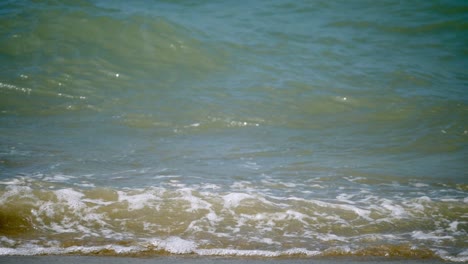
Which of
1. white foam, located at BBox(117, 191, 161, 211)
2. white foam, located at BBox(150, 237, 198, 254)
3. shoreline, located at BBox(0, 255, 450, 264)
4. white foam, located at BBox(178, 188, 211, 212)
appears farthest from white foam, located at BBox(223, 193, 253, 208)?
shoreline, located at BBox(0, 255, 450, 264)

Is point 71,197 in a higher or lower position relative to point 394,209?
higher

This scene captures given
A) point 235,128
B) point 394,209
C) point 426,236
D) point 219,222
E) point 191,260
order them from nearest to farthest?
point 191,260, point 426,236, point 219,222, point 394,209, point 235,128

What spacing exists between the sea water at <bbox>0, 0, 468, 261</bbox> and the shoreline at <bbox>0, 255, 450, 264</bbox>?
8cm

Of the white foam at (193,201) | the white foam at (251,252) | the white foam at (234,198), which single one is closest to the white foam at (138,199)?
the white foam at (193,201)

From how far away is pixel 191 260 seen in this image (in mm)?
3232

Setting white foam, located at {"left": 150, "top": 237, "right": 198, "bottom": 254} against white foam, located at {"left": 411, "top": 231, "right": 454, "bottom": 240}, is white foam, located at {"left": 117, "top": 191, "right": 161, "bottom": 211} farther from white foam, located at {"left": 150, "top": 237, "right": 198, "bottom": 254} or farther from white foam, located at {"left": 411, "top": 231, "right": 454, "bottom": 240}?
white foam, located at {"left": 411, "top": 231, "right": 454, "bottom": 240}

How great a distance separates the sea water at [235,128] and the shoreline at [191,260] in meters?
0.08

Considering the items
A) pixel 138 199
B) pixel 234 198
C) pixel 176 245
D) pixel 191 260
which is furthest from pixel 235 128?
pixel 191 260

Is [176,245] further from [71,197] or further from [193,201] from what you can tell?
[71,197]

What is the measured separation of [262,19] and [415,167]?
6.44m

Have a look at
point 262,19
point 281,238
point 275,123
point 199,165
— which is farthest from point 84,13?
point 281,238

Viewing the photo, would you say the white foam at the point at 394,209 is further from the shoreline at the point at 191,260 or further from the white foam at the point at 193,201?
the white foam at the point at 193,201

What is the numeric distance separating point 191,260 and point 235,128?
145 inches

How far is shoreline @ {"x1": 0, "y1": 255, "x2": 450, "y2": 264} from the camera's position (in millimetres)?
3150
